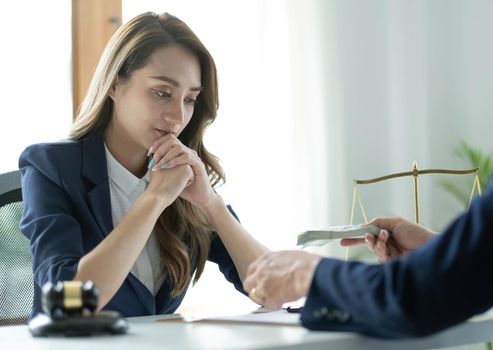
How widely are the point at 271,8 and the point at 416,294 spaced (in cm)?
333

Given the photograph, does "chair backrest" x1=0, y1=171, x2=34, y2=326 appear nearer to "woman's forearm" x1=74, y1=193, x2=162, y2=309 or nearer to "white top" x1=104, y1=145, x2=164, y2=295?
"white top" x1=104, y1=145, x2=164, y2=295

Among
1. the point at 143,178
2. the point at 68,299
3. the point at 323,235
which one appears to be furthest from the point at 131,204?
the point at 68,299

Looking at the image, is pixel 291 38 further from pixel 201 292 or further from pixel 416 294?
pixel 416 294

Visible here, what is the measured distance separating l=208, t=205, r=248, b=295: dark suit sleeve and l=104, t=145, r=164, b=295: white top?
0.65 ft

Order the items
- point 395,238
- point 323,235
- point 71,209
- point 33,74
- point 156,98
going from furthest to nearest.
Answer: point 33,74 → point 156,98 → point 71,209 → point 395,238 → point 323,235

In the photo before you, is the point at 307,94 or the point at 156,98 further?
the point at 307,94

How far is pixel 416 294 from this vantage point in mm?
1061

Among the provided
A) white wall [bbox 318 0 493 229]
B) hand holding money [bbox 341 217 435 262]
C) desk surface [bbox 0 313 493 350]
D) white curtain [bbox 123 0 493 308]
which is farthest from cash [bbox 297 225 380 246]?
white wall [bbox 318 0 493 229]

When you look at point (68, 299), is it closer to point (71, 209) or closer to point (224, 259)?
point (71, 209)

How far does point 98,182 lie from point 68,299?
88cm

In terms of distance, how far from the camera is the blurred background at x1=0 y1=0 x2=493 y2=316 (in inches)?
150

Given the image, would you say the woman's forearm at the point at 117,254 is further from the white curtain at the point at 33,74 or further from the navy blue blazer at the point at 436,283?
the white curtain at the point at 33,74

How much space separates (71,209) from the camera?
2.07 meters

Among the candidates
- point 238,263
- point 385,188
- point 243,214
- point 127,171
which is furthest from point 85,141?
point 385,188
